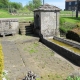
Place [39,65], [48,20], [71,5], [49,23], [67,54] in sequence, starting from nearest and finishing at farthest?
[39,65] → [67,54] → [48,20] → [49,23] → [71,5]

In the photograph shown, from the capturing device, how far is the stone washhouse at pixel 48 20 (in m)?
18.6

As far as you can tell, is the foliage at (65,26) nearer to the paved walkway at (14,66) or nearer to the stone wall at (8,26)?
the stone wall at (8,26)

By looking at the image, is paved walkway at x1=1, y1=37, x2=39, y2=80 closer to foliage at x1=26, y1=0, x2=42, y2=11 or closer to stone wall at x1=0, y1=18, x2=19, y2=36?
stone wall at x1=0, y1=18, x2=19, y2=36

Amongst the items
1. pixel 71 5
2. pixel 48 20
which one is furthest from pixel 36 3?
pixel 48 20

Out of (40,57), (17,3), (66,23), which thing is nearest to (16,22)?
(66,23)

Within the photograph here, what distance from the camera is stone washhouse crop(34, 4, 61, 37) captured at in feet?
61.1

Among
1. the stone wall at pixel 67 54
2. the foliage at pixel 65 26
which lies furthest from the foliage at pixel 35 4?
the stone wall at pixel 67 54

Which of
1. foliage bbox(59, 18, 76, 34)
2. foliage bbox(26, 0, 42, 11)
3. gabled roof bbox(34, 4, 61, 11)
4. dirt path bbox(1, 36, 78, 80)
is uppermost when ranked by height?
foliage bbox(26, 0, 42, 11)

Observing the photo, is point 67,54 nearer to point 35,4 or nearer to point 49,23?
point 49,23

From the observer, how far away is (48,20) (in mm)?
18828

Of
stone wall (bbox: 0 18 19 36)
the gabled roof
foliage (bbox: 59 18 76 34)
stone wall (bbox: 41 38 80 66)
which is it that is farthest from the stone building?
stone wall (bbox: 41 38 80 66)

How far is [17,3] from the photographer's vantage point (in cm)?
9912

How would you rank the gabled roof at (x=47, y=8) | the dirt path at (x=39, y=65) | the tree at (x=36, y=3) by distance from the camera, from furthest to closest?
the tree at (x=36, y=3), the gabled roof at (x=47, y=8), the dirt path at (x=39, y=65)

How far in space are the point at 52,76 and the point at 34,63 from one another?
8.66 feet
